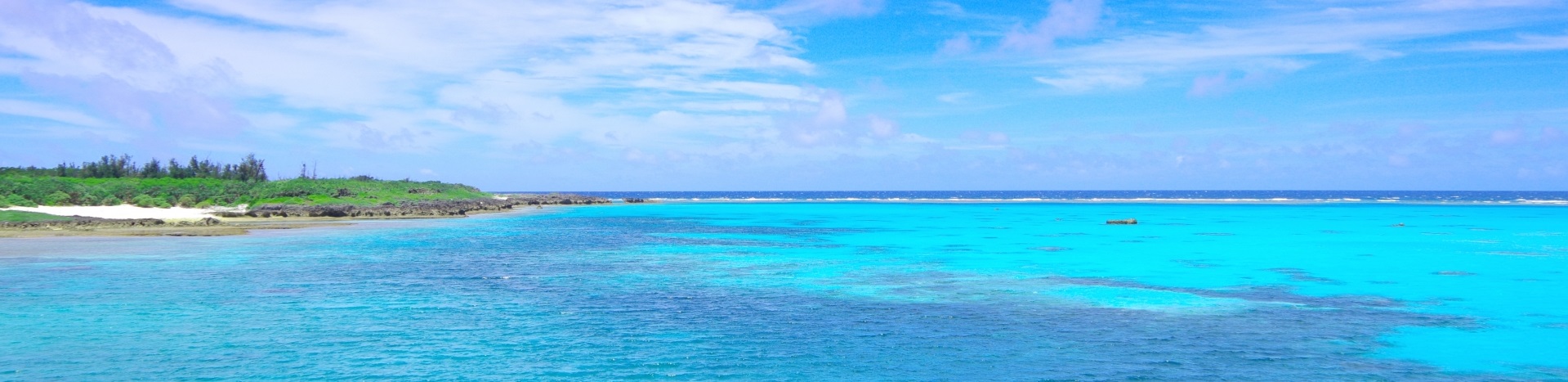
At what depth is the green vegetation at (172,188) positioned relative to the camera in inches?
2255

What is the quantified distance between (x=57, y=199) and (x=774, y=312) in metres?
56.8

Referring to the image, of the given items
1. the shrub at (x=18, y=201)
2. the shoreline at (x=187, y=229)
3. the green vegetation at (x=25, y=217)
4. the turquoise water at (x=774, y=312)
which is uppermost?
the shrub at (x=18, y=201)

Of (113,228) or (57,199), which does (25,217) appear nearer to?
(113,228)

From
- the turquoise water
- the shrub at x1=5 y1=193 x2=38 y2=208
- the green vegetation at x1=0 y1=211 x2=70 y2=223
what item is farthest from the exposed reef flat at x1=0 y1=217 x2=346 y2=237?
the shrub at x1=5 y1=193 x2=38 y2=208

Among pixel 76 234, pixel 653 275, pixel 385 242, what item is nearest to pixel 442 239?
pixel 385 242

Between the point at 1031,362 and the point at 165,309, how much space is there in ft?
49.6

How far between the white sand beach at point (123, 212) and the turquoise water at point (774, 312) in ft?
60.1

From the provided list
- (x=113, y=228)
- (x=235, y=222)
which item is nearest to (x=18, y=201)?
(x=235, y=222)

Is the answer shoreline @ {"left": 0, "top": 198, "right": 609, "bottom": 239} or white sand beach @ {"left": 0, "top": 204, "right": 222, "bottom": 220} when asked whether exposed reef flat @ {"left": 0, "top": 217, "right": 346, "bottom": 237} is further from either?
white sand beach @ {"left": 0, "top": 204, "right": 222, "bottom": 220}

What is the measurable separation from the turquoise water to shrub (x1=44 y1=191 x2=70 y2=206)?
25185 millimetres

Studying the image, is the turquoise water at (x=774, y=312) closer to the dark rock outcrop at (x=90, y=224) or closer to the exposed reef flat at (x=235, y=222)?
the exposed reef flat at (x=235, y=222)

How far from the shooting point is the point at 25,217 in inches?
1722

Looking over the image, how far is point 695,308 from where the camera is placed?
1788cm

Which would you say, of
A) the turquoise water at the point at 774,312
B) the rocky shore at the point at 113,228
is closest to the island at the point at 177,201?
the rocky shore at the point at 113,228
